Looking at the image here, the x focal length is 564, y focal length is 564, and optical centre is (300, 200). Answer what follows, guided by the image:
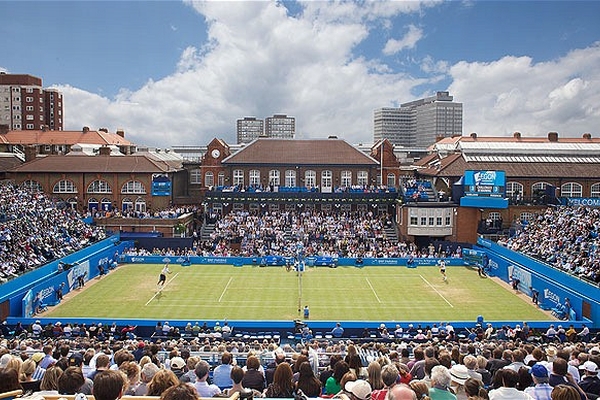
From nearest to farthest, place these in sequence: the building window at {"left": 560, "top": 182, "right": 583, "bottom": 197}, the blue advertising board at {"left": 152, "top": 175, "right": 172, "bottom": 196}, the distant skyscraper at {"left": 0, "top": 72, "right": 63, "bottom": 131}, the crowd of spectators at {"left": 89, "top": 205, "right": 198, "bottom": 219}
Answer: the crowd of spectators at {"left": 89, "top": 205, "right": 198, "bottom": 219}, the building window at {"left": 560, "top": 182, "right": 583, "bottom": 197}, the blue advertising board at {"left": 152, "top": 175, "right": 172, "bottom": 196}, the distant skyscraper at {"left": 0, "top": 72, "right": 63, "bottom": 131}

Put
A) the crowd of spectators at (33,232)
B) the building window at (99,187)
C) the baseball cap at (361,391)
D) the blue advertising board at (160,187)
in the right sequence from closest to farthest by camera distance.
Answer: the baseball cap at (361,391), the crowd of spectators at (33,232), the blue advertising board at (160,187), the building window at (99,187)

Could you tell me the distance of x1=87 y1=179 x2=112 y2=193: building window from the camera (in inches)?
2234

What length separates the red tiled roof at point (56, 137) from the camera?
247ft

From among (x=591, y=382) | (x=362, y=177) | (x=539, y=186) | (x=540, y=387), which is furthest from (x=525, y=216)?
(x=540, y=387)

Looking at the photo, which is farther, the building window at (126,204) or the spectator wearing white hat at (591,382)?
the building window at (126,204)

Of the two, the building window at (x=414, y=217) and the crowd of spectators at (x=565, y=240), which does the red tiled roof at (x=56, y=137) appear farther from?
the crowd of spectators at (x=565, y=240)

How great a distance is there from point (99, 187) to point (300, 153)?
71.5 ft

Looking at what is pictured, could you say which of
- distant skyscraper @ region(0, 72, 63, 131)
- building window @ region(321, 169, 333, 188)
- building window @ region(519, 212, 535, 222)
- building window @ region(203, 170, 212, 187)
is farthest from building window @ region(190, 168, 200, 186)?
distant skyscraper @ region(0, 72, 63, 131)

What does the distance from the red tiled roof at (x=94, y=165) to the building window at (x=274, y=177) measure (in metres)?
10.7

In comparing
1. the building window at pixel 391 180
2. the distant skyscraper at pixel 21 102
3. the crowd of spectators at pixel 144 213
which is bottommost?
the crowd of spectators at pixel 144 213

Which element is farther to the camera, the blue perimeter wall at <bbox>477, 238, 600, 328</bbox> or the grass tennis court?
the grass tennis court

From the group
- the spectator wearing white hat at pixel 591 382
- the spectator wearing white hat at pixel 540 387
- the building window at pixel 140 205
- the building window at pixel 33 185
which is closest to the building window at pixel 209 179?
the building window at pixel 140 205

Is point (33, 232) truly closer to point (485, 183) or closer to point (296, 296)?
point (296, 296)

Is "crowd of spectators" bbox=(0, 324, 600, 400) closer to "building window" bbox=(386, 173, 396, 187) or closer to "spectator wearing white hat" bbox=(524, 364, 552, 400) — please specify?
"spectator wearing white hat" bbox=(524, 364, 552, 400)
